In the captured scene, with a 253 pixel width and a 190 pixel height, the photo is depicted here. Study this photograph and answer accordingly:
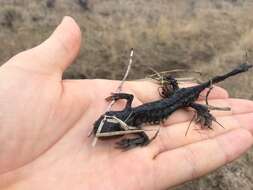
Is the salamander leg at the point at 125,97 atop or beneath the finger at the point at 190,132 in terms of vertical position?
atop

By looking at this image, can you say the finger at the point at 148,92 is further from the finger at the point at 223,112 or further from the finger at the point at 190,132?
the finger at the point at 190,132

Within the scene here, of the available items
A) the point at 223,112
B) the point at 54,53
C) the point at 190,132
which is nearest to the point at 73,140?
the point at 54,53

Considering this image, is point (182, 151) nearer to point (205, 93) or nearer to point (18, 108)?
point (205, 93)

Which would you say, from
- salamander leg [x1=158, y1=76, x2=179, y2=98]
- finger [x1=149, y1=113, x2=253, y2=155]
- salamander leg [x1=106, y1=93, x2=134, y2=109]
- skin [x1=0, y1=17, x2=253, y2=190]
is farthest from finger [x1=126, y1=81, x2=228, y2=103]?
finger [x1=149, y1=113, x2=253, y2=155]

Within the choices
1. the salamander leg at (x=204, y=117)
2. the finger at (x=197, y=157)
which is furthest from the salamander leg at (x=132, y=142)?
the salamander leg at (x=204, y=117)

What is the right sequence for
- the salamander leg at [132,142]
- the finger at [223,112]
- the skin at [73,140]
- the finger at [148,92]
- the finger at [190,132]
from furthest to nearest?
1. the finger at [148,92]
2. the finger at [223,112]
3. the finger at [190,132]
4. the salamander leg at [132,142]
5. the skin at [73,140]

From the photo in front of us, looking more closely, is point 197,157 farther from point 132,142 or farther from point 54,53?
point 54,53
